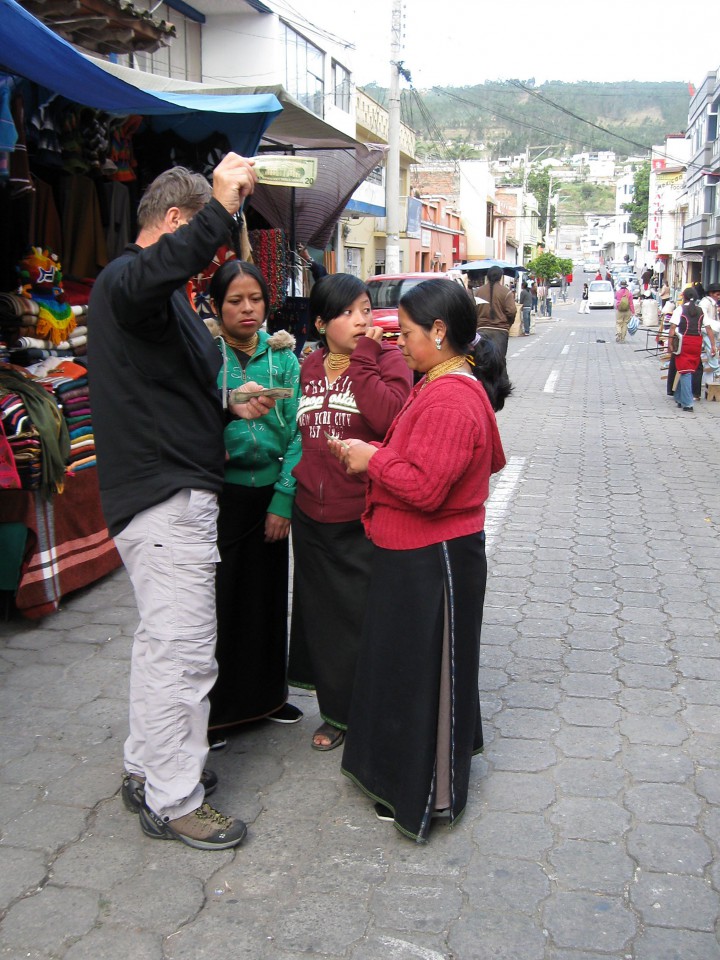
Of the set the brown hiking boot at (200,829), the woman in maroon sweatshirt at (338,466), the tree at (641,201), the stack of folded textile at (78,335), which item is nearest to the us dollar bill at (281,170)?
the woman in maroon sweatshirt at (338,466)

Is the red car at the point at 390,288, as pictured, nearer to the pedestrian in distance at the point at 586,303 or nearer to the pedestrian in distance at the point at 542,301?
the pedestrian in distance at the point at 542,301

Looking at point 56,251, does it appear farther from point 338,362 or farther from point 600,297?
point 600,297

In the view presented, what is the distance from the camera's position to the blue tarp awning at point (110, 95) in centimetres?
403

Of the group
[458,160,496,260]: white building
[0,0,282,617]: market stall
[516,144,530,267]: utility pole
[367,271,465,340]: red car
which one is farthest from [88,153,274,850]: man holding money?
[516,144,530,267]: utility pole

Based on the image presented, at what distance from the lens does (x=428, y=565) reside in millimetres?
2848

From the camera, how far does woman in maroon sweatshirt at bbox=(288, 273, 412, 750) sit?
3209 millimetres

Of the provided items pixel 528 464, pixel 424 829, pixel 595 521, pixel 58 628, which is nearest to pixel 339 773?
pixel 424 829

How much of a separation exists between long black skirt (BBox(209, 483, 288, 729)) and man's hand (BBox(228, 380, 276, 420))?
0.36 m

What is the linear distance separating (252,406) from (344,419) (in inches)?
14.9

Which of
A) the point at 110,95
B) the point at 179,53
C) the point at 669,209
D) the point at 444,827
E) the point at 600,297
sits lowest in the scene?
the point at 444,827

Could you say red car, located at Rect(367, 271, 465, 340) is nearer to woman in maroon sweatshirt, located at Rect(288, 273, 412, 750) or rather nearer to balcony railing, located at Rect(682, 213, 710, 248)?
woman in maroon sweatshirt, located at Rect(288, 273, 412, 750)

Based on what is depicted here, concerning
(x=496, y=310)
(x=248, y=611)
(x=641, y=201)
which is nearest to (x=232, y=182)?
(x=248, y=611)

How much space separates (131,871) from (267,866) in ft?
1.32

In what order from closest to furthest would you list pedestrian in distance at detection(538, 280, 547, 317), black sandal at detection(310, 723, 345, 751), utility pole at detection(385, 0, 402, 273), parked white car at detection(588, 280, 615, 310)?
1. black sandal at detection(310, 723, 345, 751)
2. utility pole at detection(385, 0, 402, 273)
3. pedestrian in distance at detection(538, 280, 547, 317)
4. parked white car at detection(588, 280, 615, 310)
